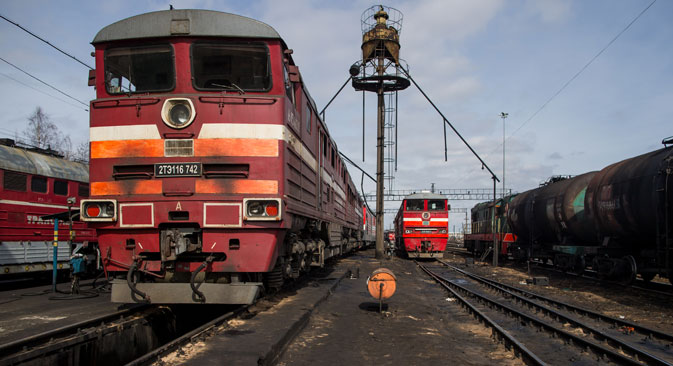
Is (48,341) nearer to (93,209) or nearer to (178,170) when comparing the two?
(93,209)

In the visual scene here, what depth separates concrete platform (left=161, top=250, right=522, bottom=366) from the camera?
541 centimetres

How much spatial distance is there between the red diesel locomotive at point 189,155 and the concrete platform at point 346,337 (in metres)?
0.69

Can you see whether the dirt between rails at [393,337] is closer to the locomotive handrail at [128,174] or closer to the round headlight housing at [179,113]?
the locomotive handrail at [128,174]

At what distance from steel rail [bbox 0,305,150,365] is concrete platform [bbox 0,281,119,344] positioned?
640mm

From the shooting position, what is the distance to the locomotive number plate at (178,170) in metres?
6.49

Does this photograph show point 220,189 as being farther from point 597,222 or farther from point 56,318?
point 597,222

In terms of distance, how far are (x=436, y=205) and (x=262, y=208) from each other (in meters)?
20.1

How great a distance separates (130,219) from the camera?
6.47 m

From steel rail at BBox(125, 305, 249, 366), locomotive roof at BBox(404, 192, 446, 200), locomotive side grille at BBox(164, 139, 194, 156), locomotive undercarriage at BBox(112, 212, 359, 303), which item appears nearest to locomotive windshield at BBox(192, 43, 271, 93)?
locomotive side grille at BBox(164, 139, 194, 156)

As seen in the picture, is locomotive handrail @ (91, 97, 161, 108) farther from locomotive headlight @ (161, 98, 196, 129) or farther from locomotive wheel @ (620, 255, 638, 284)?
locomotive wheel @ (620, 255, 638, 284)

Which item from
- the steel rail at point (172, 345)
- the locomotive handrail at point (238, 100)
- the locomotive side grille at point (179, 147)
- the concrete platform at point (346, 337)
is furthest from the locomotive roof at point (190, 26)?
the concrete platform at point (346, 337)

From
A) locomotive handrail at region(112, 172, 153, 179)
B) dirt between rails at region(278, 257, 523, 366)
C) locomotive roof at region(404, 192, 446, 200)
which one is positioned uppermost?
locomotive roof at region(404, 192, 446, 200)

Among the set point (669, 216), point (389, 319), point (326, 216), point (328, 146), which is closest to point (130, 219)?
point (389, 319)

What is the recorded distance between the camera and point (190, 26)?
265 inches
